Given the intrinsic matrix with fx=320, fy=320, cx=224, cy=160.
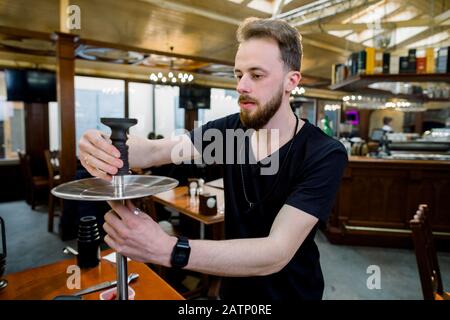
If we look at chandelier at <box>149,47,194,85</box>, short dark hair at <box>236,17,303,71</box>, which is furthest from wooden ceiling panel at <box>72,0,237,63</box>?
short dark hair at <box>236,17,303,71</box>

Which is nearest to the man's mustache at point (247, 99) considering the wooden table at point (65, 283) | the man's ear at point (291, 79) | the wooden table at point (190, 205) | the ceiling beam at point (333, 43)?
the man's ear at point (291, 79)

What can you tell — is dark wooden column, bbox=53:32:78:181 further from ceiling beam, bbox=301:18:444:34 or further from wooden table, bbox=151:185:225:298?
ceiling beam, bbox=301:18:444:34

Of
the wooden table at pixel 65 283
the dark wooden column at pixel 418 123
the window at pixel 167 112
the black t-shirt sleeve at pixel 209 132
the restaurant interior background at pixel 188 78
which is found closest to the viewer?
the wooden table at pixel 65 283

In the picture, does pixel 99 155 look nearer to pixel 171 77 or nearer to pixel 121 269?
pixel 121 269

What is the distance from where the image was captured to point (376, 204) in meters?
4.11

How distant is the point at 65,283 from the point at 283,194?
3.12 ft

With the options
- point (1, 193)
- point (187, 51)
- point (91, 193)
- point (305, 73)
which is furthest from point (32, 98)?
point (91, 193)

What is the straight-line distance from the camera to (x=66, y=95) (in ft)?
13.2

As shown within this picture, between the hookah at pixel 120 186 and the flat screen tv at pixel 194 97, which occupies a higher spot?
the flat screen tv at pixel 194 97

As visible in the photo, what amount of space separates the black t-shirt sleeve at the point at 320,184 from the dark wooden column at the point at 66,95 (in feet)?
12.3

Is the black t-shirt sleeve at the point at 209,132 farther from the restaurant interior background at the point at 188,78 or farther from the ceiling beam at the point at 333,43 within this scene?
the ceiling beam at the point at 333,43

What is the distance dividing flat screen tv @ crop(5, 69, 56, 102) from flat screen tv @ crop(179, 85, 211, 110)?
2.95 metres

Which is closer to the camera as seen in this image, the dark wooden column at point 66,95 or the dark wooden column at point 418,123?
the dark wooden column at point 66,95

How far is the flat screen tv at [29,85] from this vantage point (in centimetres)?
591
